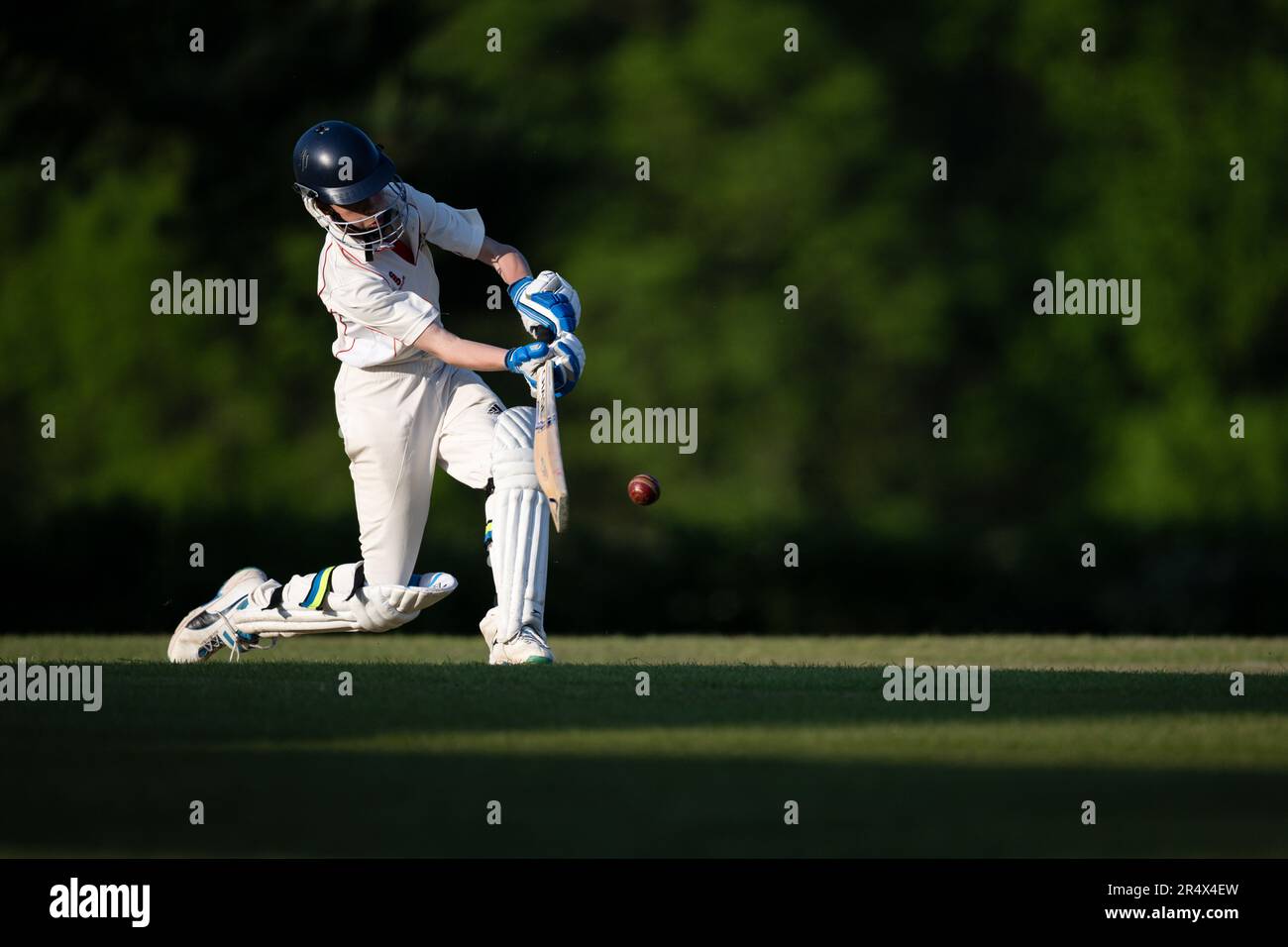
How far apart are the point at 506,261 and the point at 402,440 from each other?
0.89 metres

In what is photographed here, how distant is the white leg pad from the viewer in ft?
25.4

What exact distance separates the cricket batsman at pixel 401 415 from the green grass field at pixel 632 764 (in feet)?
0.98

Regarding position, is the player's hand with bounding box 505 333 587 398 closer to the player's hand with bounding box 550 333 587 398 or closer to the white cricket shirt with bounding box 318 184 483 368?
the player's hand with bounding box 550 333 587 398

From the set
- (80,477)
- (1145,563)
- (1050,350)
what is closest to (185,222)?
(80,477)

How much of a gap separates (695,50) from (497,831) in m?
16.3

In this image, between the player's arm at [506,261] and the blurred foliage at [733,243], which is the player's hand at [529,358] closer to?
the player's arm at [506,261]

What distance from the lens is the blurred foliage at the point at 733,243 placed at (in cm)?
1834

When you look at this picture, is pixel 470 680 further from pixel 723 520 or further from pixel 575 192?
pixel 575 192

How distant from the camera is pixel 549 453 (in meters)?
7.73

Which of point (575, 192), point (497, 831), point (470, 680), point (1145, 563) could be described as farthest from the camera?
point (575, 192)

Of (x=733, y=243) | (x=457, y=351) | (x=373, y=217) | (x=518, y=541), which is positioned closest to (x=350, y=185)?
(x=373, y=217)

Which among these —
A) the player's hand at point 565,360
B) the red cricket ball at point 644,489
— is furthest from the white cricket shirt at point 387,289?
the red cricket ball at point 644,489

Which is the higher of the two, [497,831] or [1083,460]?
[1083,460]

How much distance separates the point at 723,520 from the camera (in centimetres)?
1642
